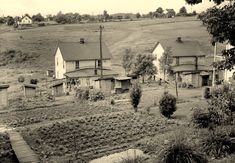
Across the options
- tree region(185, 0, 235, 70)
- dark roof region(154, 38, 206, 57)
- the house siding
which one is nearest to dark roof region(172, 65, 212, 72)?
dark roof region(154, 38, 206, 57)

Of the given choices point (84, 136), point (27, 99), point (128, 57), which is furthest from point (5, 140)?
point (128, 57)

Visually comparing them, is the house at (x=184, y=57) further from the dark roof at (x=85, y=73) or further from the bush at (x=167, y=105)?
the bush at (x=167, y=105)

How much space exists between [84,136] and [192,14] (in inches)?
5170

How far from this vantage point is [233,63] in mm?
17938

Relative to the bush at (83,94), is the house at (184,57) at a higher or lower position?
higher

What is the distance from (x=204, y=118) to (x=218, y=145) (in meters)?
7.86

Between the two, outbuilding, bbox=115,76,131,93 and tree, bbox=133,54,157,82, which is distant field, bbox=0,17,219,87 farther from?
outbuilding, bbox=115,76,131,93

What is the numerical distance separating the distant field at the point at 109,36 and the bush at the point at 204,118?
58606 millimetres

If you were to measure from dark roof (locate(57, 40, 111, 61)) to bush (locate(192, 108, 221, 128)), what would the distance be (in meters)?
37.6

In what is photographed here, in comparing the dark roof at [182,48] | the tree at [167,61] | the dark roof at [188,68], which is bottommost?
the dark roof at [188,68]

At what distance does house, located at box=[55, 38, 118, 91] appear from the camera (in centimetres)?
5875

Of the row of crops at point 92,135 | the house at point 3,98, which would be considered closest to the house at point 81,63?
the house at point 3,98

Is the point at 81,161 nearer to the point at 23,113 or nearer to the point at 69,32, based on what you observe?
the point at 23,113

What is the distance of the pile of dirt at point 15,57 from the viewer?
9531 centimetres
